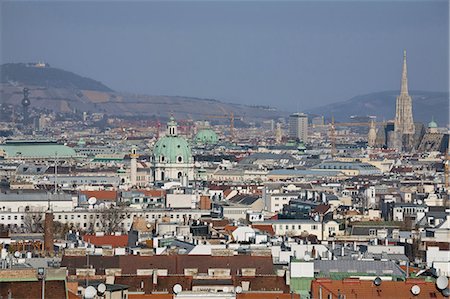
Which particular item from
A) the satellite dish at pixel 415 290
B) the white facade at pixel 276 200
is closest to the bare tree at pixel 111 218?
the white facade at pixel 276 200

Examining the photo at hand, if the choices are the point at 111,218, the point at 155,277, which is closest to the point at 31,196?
the point at 111,218

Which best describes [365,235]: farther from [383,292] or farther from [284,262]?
[383,292]

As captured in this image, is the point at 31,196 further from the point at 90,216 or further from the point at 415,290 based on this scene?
the point at 415,290

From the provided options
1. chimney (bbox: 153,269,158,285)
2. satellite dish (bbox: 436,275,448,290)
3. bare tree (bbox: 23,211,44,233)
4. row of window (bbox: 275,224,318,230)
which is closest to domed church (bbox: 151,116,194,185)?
bare tree (bbox: 23,211,44,233)

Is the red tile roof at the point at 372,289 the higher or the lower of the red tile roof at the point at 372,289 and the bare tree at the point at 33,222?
the higher

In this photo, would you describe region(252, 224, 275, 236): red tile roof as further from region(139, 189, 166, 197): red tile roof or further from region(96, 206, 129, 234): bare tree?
region(139, 189, 166, 197): red tile roof

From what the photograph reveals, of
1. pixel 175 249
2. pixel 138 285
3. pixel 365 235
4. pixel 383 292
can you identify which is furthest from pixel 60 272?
pixel 365 235

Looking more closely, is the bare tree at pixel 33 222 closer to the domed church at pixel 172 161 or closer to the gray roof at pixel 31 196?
the gray roof at pixel 31 196
